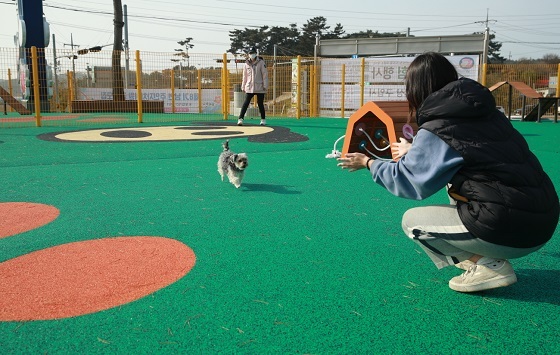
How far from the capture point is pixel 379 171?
8.04 feet

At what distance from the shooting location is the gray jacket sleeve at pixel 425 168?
2186mm

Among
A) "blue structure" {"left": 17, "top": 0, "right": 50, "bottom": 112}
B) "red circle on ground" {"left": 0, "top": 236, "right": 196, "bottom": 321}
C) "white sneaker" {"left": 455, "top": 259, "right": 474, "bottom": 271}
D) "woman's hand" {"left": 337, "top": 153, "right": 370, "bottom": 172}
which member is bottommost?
"red circle on ground" {"left": 0, "top": 236, "right": 196, "bottom": 321}

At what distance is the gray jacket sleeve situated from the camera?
2.19 m

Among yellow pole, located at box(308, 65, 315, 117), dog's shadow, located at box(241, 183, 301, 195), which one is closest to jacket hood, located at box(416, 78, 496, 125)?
dog's shadow, located at box(241, 183, 301, 195)

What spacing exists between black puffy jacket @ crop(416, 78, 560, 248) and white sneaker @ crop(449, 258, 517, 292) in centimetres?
27

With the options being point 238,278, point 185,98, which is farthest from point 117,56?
point 238,278

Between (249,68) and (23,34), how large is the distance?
877 cm

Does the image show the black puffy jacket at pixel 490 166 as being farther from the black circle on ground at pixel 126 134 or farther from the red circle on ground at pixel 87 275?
the black circle on ground at pixel 126 134

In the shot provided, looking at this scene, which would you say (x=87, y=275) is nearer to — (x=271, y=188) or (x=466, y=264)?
(x=466, y=264)

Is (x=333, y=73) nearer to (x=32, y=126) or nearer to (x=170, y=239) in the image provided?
(x=32, y=126)

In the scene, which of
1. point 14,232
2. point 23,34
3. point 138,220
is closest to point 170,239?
point 138,220

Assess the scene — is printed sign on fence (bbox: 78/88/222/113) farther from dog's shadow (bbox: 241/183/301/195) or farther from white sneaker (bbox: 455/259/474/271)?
white sneaker (bbox: 455/259/474/271)

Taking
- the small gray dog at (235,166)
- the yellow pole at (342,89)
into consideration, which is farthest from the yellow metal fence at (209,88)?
the small gray dog at (235,166)

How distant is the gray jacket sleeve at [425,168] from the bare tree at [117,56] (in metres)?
15.0
